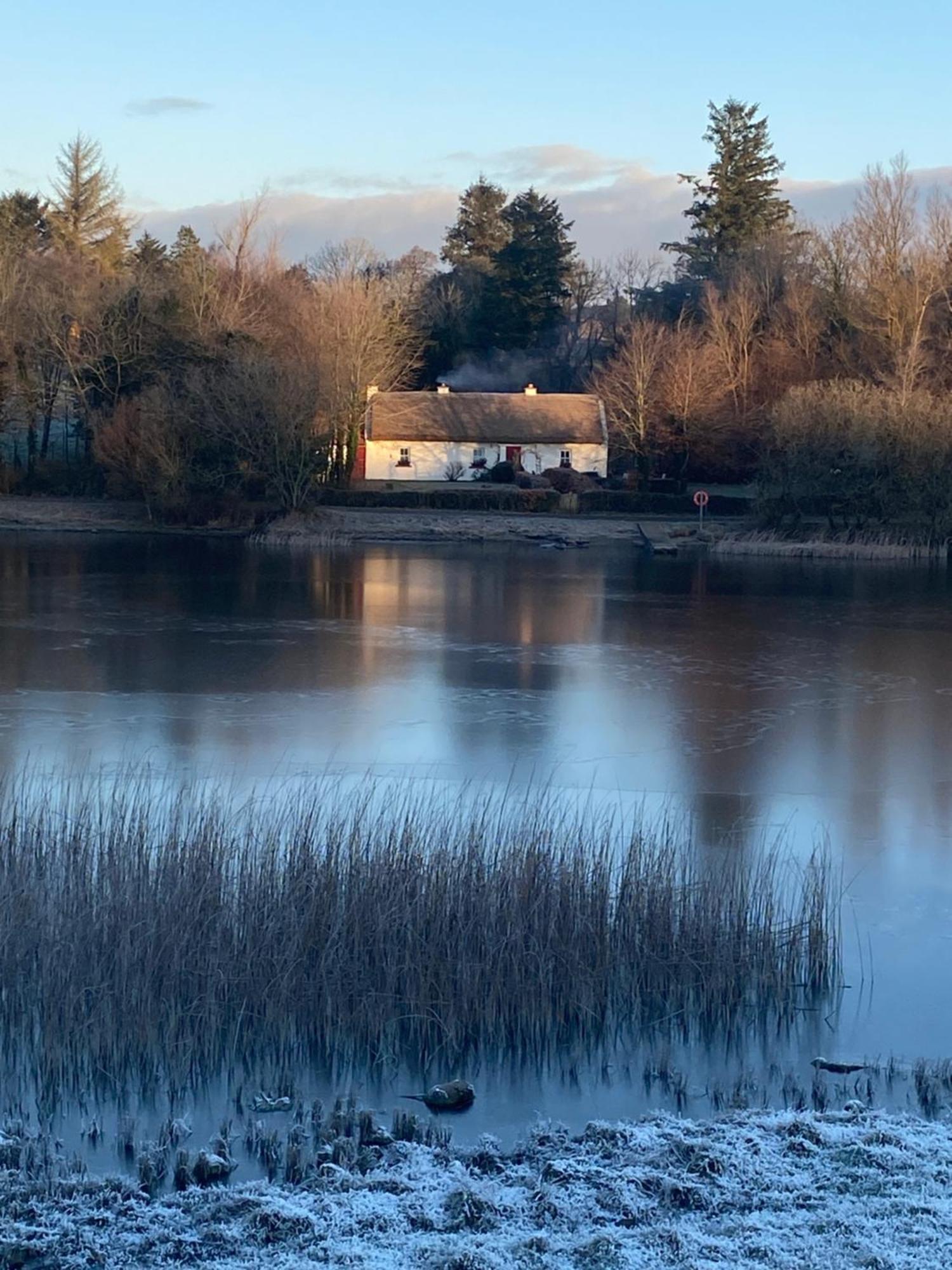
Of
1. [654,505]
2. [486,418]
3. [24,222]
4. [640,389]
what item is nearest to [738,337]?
[640,389]

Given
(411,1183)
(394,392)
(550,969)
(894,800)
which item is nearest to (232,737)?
(894,800)

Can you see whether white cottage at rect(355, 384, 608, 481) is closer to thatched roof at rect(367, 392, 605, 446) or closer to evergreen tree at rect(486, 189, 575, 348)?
thatched roof at rect(367, 392, 605, 446)

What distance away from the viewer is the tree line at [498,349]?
41.1 metres

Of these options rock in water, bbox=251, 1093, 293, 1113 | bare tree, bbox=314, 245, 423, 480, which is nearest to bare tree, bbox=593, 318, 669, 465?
bare tree, bbox=314, 245, 423, 480

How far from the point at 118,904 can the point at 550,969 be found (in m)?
2.23

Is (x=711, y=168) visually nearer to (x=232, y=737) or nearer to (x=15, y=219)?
(x=15, y=219)

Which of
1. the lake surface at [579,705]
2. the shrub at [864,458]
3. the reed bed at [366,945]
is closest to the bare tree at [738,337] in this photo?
the shrub at [864,458]

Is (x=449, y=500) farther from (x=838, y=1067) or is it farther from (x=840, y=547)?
(x=838, y=1067)

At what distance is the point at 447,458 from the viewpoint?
5559cm

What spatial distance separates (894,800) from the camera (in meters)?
12.2

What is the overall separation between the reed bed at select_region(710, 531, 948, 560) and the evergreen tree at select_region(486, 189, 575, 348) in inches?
1068

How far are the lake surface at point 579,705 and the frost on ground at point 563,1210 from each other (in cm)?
73

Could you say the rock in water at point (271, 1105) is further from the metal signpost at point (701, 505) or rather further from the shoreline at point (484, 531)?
the metal signpost at point (701, 505)

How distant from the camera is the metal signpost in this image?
141ft
